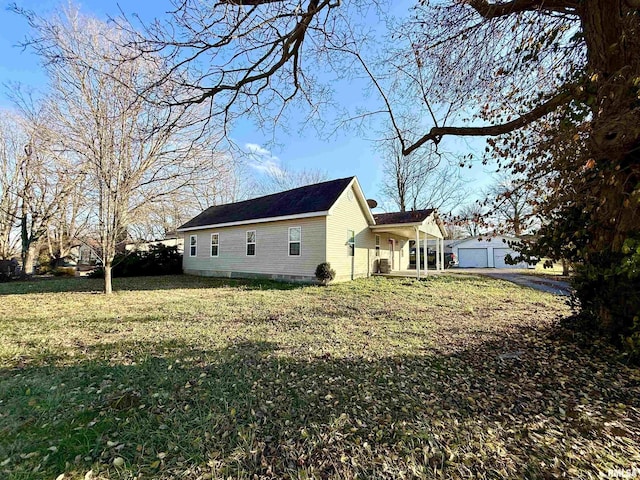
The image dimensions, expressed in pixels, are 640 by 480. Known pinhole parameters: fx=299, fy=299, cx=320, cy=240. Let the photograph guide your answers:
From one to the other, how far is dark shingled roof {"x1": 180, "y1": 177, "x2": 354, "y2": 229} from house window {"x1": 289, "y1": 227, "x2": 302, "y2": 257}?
0.77 metres

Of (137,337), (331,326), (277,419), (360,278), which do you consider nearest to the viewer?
(277,419)

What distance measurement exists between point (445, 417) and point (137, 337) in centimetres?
487

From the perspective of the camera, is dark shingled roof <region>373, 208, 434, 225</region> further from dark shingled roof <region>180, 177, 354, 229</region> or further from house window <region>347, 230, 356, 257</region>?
dark shingled roof <region>180, 177, 354, 229</region>

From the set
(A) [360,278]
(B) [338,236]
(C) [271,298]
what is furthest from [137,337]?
(A) [360,278]

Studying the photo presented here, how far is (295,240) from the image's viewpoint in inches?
525

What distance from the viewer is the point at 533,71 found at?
4.80m

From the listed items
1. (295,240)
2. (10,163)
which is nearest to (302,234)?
(295,240)

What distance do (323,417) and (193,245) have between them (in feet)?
57.0

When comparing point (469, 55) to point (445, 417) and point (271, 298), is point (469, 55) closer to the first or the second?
point (445, 417)

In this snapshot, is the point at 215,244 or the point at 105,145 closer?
the point at 105,145

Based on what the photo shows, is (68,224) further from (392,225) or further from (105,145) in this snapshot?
(392,225)

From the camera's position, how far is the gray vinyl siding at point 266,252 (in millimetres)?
12680

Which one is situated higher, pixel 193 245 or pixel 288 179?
pixel 288 179

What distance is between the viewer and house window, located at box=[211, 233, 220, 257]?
16.7 meters
